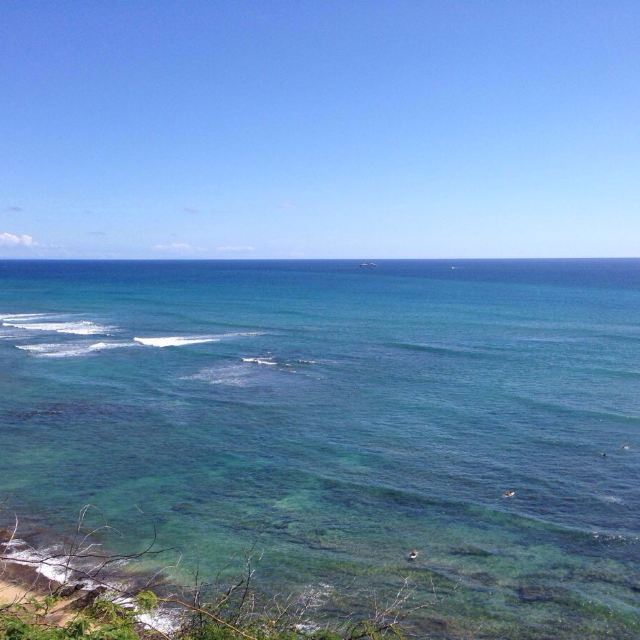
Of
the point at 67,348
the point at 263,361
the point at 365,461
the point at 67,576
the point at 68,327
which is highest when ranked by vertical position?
the point at 68,327

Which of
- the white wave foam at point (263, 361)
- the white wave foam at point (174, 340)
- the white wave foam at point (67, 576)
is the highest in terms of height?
the white wave foam at point (174, 340)

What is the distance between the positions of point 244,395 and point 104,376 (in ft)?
37.4

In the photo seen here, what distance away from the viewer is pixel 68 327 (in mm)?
68500

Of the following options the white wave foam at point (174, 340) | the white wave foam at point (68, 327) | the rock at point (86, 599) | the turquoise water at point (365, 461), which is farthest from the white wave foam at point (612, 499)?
the white wave foam at point (68, 327)

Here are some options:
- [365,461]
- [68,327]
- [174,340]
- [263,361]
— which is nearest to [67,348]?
[174,340]

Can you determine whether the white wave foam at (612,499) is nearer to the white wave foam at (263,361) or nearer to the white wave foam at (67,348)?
the white wave foam at (263,361)

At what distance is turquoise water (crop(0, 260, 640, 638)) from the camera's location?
19594 mm

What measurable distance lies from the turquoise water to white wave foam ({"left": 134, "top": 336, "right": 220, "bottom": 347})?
518 millimetres

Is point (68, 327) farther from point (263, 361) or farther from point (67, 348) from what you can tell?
point (263, 361)

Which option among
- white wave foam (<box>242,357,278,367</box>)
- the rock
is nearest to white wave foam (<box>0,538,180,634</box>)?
the rock

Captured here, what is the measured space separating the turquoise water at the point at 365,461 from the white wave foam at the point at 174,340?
20.4 inches

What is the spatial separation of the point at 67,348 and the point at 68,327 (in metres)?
14.8

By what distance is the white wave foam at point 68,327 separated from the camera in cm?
6538

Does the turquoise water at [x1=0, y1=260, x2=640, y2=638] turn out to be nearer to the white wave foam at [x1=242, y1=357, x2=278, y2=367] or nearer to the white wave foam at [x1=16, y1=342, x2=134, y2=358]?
the white wave foam at [x1=16, y1=342, x2=134, y2=358]
